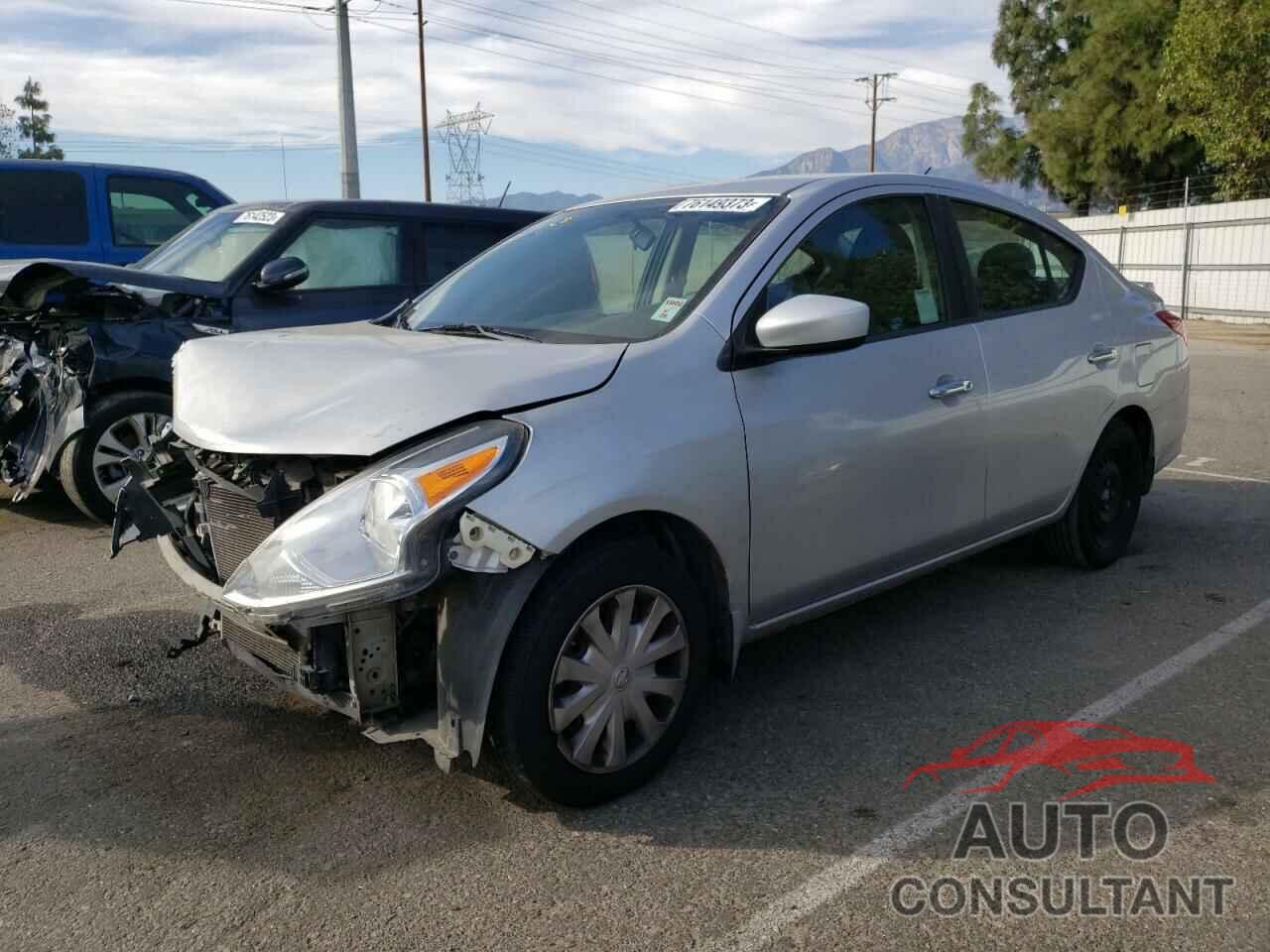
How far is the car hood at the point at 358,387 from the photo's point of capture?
2.99 m

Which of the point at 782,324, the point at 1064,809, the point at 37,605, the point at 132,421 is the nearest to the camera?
the point at 1064,809

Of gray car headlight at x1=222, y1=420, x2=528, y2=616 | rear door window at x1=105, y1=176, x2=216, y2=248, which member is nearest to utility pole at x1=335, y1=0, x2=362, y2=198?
rear door window at x1=105, y1=176, x2=216, y2=248

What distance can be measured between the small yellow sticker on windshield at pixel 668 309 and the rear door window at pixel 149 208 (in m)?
7.66

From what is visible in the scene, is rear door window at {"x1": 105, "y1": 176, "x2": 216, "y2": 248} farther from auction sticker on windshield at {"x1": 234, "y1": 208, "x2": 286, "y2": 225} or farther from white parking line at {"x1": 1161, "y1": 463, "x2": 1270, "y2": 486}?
white parking line at {"x1": 1161, "y1": 463, "x2": 1270, "y2": 486}

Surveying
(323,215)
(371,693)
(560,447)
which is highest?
(323,215)

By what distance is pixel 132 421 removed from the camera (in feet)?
20.7

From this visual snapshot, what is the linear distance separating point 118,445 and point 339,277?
1641 millimetres

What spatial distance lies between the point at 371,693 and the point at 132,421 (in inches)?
160

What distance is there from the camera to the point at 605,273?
3980 millimetres

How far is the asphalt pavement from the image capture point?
2.69 meters

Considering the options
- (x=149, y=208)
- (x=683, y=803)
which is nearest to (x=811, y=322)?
(x=683, y=803)

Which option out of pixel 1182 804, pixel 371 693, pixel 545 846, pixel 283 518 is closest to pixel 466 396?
pixel 283 518

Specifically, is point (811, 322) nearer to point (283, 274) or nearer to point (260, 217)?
point (283, 274)

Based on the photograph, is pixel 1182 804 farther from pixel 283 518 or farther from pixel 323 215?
pixel 323 215
